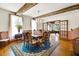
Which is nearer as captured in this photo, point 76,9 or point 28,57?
point 76,9

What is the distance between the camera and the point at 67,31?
2.84 metres

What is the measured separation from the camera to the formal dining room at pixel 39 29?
271cm

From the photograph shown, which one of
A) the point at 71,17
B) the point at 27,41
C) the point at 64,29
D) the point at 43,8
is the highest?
the point at 43,8

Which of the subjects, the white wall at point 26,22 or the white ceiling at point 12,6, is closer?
the white ceiling at point 12,6

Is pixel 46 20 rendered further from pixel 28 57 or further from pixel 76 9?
pixel 28 57

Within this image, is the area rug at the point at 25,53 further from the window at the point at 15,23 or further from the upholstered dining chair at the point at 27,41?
the window at the point at 15,23

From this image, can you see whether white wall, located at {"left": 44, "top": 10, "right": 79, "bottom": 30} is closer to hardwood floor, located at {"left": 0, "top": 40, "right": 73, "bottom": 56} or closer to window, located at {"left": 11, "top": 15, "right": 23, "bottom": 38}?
hardwood floor, located at {"left": 0, "top": 40, "right": 73, "bottom": 56}

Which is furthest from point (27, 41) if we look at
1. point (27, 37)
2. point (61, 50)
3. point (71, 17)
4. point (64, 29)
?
point (71, 17)

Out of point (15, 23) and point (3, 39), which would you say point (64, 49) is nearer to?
point (15, 23)

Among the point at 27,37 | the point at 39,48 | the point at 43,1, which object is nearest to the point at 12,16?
the point at 27,37

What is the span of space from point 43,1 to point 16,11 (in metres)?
0.70

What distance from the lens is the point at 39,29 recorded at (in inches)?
113

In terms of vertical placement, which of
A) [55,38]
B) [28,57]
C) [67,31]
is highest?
[67,31]

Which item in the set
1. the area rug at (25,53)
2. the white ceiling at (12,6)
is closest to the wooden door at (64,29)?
the area rug at (25,53)
